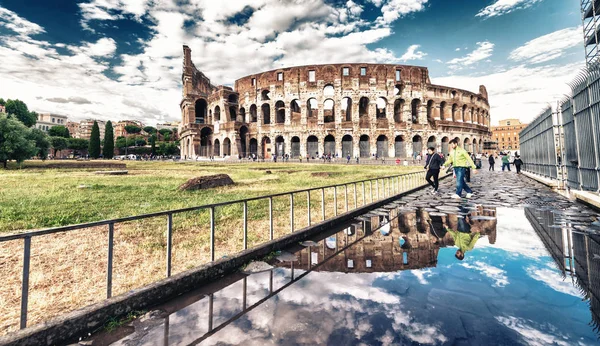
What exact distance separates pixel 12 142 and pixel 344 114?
3848cm

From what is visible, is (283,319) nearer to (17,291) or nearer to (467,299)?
(467,299)

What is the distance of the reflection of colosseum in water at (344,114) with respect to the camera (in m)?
39.7

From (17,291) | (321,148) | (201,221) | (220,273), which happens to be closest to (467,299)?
(220,273)

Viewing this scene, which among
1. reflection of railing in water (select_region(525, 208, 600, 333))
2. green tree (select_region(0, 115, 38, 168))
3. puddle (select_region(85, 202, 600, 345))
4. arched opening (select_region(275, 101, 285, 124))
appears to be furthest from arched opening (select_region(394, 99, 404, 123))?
green tree (select_region(0, 115, 38, 168))

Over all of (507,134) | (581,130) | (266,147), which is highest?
(507,134)

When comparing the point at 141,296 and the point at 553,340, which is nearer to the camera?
the point at 553,340

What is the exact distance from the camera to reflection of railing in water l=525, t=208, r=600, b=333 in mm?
2640

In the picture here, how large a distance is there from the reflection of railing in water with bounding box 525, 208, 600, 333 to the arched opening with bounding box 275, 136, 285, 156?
37.6 meters

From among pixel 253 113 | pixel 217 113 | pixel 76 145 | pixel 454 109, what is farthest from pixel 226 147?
pixel 76 145

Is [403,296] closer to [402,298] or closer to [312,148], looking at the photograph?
[402,298]

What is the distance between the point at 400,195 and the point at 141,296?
837 cm

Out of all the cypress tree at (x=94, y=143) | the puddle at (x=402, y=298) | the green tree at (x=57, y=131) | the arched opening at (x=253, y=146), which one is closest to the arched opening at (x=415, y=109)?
the arched opening at (x=253, y=146)

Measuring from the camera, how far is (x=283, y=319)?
237 centimetres

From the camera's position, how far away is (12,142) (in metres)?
22.4
